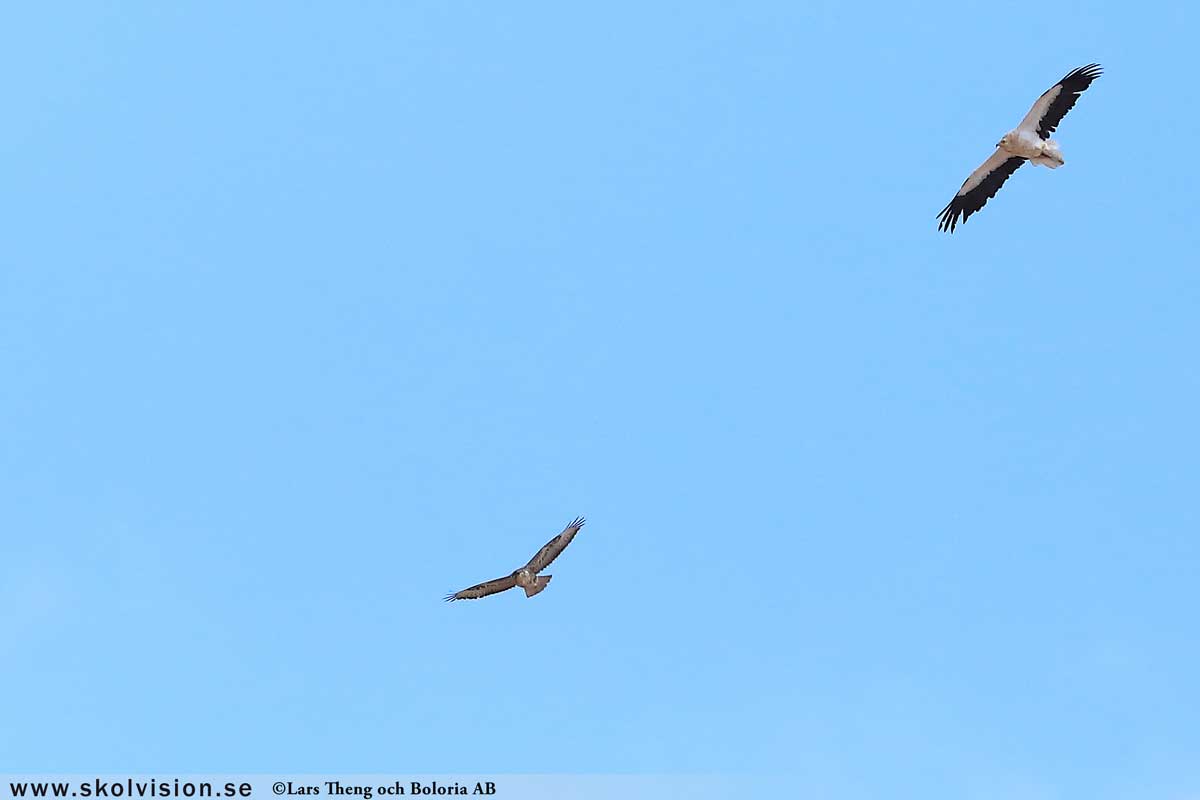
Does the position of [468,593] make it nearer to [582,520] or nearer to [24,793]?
[582,520]

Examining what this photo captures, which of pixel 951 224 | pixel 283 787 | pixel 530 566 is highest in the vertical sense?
pixel 951 224

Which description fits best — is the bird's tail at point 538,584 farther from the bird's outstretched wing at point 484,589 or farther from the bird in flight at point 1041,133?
the bird in flight at point 1041,133

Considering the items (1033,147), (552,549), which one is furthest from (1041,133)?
(552,549)

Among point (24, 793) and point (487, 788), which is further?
point (487, 788)

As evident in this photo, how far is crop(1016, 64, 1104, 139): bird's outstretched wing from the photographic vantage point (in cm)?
3092

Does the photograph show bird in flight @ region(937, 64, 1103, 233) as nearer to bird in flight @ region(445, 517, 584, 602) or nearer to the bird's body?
the bird's body

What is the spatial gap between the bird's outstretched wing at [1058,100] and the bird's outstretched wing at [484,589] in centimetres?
1584

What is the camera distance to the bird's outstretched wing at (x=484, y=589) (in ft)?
110

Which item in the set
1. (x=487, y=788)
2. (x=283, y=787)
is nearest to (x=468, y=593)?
(x=487, y=788)

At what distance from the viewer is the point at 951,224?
33.0 m

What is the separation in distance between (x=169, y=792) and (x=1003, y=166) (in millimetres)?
22366

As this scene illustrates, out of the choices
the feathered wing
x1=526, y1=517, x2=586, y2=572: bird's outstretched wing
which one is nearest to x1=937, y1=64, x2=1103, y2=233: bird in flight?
the feathered wing

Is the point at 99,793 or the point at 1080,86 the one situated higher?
the point at 1080,86

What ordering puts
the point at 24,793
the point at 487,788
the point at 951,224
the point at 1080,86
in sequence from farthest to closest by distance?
the point at 951,224, the point at 1080,86, the point at 487,788, the point at 24,793
